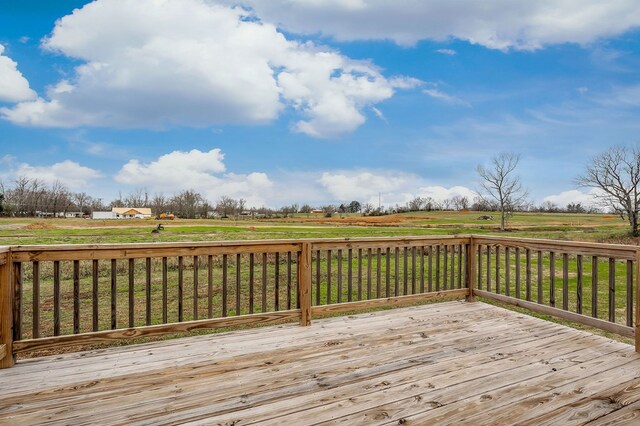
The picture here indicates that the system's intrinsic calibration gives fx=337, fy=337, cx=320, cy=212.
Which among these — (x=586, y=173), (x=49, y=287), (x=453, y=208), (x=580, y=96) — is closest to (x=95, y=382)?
(x=49, y=287)

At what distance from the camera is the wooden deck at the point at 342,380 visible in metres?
2.01

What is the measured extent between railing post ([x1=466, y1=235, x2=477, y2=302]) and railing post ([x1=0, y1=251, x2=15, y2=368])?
5.15 metres

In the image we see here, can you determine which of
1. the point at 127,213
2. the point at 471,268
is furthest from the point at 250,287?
the point at 127,213

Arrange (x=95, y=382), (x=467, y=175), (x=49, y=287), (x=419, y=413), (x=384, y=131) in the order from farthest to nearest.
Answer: (x=467, y=175), (x=384, y=131), (x=49, y=287), (x=95, y=382), (x=419, y=413)

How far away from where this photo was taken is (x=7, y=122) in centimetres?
2042

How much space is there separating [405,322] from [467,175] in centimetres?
3557

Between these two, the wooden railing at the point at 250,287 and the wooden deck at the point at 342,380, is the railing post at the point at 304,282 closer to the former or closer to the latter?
the wooden railing at the point at 250,287

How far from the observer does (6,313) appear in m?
2.72

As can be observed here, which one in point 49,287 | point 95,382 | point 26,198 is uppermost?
point 26,198

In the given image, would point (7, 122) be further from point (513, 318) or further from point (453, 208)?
point (453, 208)

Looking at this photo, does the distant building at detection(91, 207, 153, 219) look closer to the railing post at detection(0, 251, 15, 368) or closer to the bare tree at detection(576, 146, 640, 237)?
the railing post at detection(0, 251, 15, 368)

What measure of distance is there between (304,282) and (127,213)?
153 ft

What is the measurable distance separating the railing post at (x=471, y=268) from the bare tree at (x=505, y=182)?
32439 millimetres

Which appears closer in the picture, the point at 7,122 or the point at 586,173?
the point at 7,122
